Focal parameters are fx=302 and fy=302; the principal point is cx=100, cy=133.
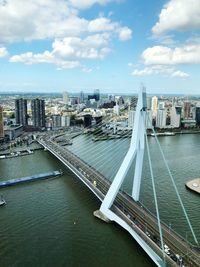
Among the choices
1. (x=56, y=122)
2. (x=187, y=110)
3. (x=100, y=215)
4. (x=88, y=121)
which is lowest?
(x=100, y=215)

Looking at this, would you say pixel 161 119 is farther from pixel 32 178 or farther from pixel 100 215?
pixel 100 215

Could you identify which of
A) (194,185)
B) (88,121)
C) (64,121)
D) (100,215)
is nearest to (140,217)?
(100,215)

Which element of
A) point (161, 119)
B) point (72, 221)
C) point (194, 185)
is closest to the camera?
point (72, 221)

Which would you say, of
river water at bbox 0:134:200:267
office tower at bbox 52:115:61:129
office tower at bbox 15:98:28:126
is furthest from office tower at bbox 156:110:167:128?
river water at bbox 0:134:200:267

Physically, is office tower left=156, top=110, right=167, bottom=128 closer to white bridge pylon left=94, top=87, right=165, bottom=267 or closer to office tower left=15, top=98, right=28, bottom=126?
office tower left=15, top=98, right=28, bottom=126

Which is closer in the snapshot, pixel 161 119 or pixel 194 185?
pixel 194 185

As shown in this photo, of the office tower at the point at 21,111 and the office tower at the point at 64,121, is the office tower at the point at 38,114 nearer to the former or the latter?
the office tower at the point at 21,111
